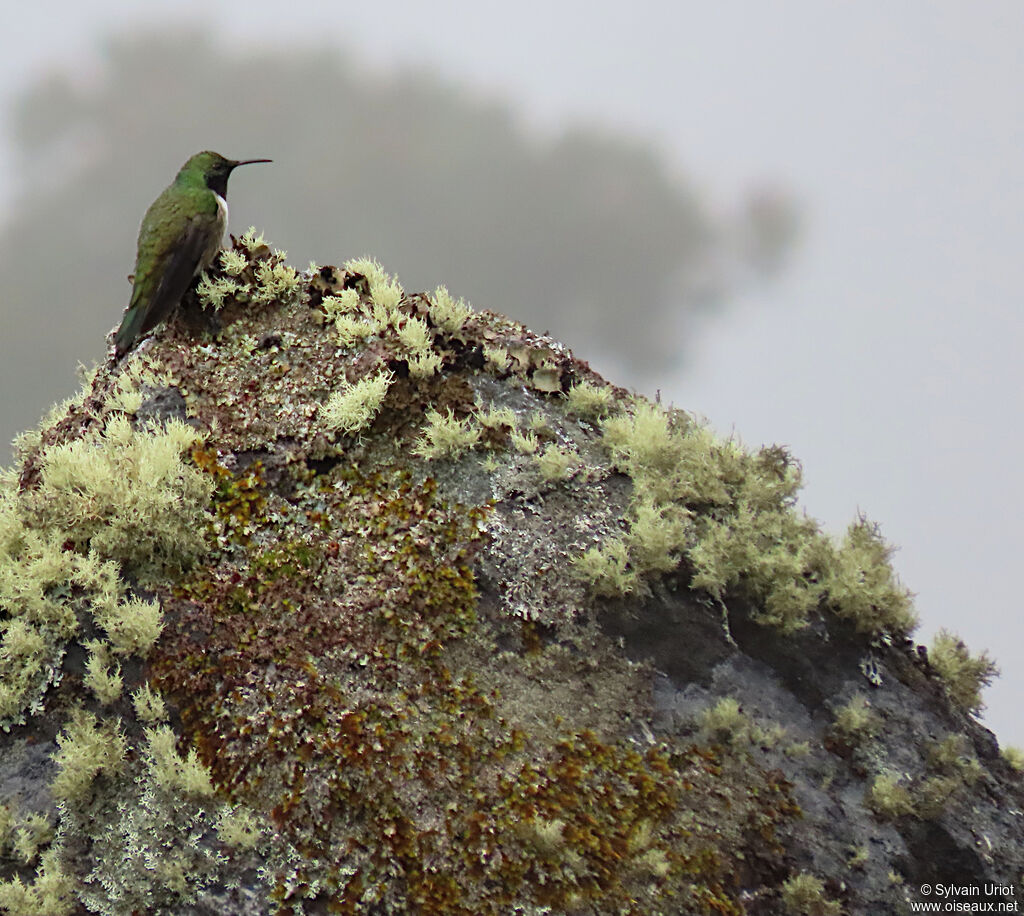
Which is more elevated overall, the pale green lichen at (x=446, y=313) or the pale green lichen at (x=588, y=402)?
the pale green lichen at (x=446, y=313)

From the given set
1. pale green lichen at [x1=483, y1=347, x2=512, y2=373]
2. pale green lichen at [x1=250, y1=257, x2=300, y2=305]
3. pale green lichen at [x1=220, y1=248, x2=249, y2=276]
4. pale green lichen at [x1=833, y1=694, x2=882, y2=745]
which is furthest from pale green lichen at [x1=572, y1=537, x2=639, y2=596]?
pale green lichen at [x1=220, y1=248, x2=249, y2=276]

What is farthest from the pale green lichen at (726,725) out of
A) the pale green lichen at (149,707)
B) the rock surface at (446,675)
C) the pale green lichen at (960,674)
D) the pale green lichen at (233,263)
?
the pale green lichen at (233,263)

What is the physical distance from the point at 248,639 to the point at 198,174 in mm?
4589

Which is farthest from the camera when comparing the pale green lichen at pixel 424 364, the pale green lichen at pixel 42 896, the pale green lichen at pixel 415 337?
the pale green lichen at pixel 415 337

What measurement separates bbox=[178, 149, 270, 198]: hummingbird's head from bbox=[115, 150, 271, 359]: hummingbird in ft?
0.05

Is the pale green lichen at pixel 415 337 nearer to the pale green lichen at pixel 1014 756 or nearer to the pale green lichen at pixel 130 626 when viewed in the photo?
the pale green lichen at pixel 130 626

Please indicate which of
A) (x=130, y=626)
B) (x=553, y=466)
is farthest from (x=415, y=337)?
(x=130, y=626)

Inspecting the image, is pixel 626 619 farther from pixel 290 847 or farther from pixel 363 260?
pixel 363 260

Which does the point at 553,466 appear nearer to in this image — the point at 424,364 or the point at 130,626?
the point at 424,364

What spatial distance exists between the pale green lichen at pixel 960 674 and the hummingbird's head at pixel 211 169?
7049mm

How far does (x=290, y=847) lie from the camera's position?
433 cm

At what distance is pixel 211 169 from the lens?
745 cm

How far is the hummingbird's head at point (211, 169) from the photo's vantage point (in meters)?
7.39

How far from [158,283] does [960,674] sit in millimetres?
6776
